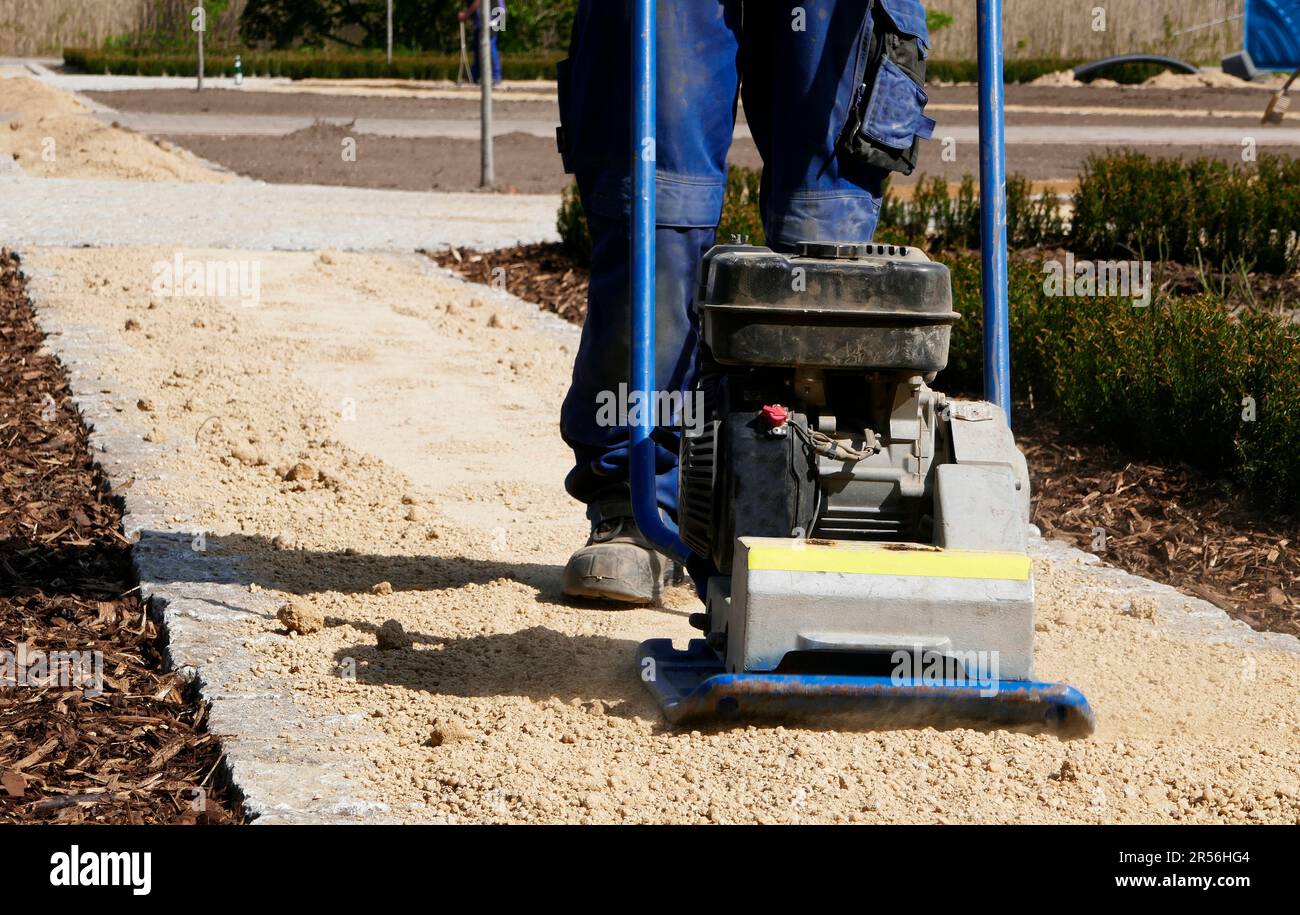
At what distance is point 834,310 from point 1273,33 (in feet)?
76.7

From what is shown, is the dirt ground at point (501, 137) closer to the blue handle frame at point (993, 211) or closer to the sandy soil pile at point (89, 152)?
the sandy soil pile at point (89, 152)

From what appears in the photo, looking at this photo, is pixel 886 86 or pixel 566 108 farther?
pixel 566 108

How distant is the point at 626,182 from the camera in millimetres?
3385

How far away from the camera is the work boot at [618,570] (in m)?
3.55

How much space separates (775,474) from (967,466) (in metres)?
0.32

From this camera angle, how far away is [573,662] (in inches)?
127

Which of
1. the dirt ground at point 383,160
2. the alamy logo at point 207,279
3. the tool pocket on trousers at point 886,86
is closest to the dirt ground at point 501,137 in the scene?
the dirt ground at point 383,160

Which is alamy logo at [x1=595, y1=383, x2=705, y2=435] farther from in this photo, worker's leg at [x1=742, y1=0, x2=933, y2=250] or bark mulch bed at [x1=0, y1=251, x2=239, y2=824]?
bark mulch bed at [x1=0, y1=251, x2=239, y2=824]

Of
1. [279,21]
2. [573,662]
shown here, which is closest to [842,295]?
[573,662]

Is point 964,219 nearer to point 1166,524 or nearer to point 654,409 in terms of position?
point 1166,524

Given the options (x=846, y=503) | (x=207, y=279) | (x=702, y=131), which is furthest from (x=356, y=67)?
(x=846, y=503)

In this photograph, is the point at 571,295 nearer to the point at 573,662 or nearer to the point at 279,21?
the point at 573,662

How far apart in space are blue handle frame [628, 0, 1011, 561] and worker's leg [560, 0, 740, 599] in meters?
0.10

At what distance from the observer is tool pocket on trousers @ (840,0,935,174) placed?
10.5 feet
